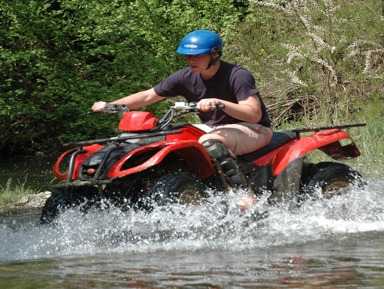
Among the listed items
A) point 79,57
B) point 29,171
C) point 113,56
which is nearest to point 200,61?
point 29,171

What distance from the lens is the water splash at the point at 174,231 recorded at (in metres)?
7.11

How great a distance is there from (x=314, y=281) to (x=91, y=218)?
8.45 ft

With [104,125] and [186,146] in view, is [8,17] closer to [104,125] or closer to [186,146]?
[104,125]

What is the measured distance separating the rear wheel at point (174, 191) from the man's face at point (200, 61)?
3.08 ft

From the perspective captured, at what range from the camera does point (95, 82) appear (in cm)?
1884

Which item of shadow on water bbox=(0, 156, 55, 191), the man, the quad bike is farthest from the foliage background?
the man

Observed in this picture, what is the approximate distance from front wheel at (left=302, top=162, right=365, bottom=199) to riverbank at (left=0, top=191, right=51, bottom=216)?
445 centimetres

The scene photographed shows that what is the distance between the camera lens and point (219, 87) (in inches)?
311

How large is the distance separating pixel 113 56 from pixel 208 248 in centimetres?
1335

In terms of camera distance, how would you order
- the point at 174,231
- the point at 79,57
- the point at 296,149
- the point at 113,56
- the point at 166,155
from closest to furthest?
the point at 174,231 < the point at 166,155 < the point at 296,149 < the point at 79,57 < the point at 113,56

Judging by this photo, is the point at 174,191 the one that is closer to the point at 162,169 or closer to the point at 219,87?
the point at 162,169

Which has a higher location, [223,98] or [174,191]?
[223,98]

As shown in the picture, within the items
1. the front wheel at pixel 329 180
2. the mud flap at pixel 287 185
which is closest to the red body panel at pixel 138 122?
the mud flap at pixel 287 185

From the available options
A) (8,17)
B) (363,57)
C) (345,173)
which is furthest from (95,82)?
(345,173)
